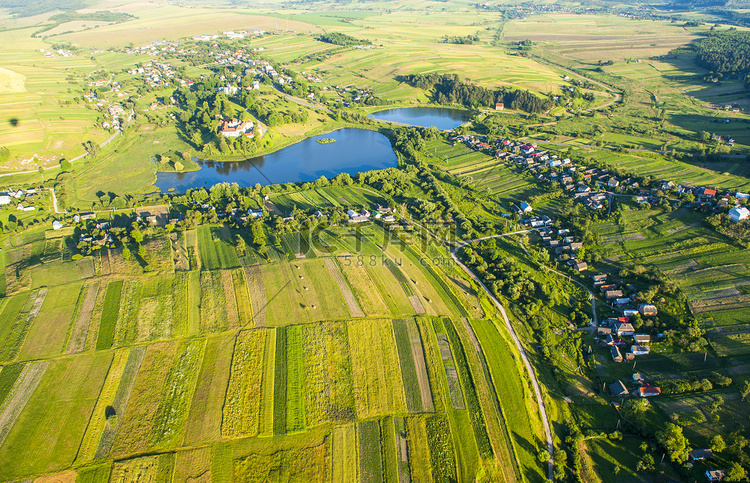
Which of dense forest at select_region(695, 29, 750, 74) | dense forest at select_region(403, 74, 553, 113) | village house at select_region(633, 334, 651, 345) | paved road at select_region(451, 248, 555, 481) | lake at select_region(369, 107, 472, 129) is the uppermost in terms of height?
dense forest at select_region(695, 29, 750, 74)

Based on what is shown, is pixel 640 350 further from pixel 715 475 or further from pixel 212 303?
pixel 212 303

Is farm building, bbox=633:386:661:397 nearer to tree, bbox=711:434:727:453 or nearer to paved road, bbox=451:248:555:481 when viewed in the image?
tree, bbox=711:434:727:453

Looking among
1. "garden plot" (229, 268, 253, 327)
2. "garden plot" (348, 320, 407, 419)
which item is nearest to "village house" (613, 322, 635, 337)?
"garden plot" (348, 320, 407, 419)

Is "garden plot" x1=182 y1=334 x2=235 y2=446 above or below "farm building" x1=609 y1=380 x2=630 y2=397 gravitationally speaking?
above

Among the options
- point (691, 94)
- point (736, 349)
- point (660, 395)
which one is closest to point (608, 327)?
point (660, 395)

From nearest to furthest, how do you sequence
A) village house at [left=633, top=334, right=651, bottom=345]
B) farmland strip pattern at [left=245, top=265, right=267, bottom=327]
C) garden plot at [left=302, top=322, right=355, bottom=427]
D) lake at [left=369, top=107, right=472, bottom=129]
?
garden plot at [left=302, top=322, right=355, bottom=427]
village house at [left=633, top=334, right=651, bottom=345]
farmland strip pattern at [left=245, top=265, right=267, bottom=327]
lake at [left=369, top=107, right=472, bottom=129]

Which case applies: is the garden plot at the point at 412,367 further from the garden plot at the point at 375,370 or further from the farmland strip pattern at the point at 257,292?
the farmland strip pattern at the point at 257,292

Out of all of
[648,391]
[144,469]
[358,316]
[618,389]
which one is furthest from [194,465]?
[648,391]

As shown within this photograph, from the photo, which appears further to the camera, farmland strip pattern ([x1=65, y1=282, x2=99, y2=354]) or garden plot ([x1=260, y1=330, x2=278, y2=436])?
farmland strip pattern ([x1=65, y1=282, x2=99, y2=354])
